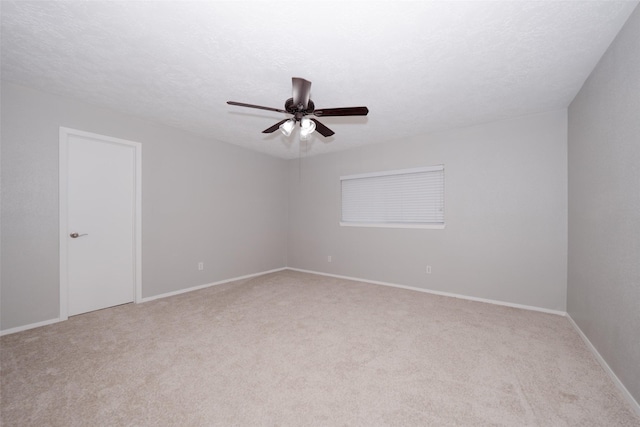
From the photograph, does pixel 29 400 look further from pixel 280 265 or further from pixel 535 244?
pixel 535 244

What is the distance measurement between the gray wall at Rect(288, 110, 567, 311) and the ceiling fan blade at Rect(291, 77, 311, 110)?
104 inches

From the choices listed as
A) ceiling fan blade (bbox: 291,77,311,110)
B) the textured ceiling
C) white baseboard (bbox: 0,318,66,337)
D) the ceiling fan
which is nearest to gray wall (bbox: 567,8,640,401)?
the textured ceiling

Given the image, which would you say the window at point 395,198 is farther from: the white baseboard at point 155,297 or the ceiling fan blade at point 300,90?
the ceiling fan blade at point 300,90

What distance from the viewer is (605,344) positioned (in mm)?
2061

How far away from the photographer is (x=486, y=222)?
12.1 ft

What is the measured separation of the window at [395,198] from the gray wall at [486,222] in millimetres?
128

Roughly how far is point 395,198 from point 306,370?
3.26 metres

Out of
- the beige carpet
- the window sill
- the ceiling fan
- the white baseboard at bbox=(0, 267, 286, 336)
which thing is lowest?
the beige carpet

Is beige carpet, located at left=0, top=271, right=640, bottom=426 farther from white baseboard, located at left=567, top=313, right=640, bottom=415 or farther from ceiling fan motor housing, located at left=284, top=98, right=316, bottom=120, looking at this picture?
ceiling fan motor housing, located at left=284, top=98, right=316, bottom=120

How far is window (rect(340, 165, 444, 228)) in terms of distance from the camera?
13.7 feet

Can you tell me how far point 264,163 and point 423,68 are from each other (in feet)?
12.2

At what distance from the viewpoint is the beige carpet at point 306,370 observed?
1.59 m

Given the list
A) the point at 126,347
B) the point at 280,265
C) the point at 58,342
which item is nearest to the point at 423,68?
the point at 126,347

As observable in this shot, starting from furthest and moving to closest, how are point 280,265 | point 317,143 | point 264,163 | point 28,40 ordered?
point 280,265 → point 264,163 → point 317,143 → point 28,40
